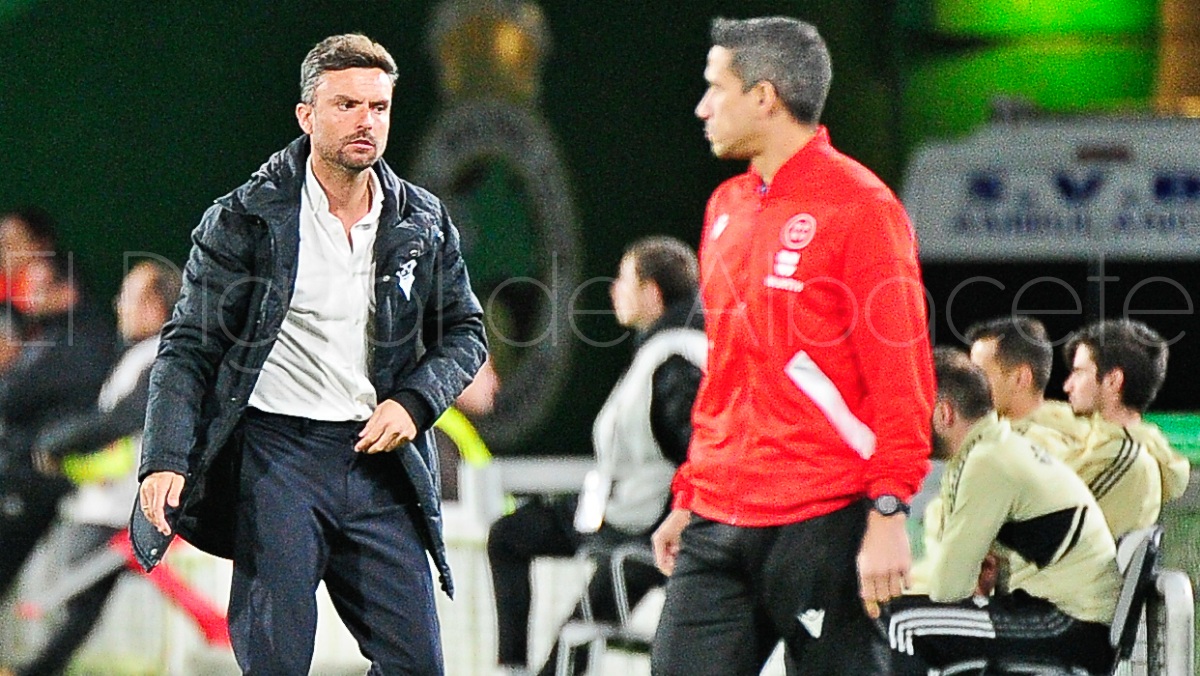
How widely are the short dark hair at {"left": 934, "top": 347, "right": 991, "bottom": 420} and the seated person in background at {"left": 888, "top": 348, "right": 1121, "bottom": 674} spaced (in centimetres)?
36

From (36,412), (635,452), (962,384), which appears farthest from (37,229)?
(962,384)

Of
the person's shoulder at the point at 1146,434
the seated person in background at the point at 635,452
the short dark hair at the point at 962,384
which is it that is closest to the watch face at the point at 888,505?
the short dark hair at the point at 962,384

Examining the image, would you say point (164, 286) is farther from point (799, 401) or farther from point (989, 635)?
point (799, 401)

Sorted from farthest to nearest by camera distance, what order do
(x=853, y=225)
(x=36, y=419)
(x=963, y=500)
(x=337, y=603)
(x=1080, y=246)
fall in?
(x=1080, y=246) < (x=36, y=419) < (x=963, y=500) < (x=337, y=603) < (x=853, y=225)

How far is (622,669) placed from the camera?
7035 millimetres

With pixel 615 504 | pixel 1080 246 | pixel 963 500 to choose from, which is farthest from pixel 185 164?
pixel 963 500

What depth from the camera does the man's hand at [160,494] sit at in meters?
4.45

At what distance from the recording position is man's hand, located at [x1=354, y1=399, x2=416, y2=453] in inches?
179

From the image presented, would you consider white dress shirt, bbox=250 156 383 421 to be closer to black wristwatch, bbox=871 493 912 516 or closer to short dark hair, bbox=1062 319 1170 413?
black wristwatch, bbox=871 493 912 516

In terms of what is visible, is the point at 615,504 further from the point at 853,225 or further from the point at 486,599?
the point at 853,225

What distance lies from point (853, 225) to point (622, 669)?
118 inches

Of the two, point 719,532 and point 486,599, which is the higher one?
point 719,532

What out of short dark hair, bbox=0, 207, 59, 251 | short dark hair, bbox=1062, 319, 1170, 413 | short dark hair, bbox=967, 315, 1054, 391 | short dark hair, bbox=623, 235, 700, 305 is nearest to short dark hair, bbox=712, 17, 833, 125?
short dark hair, bbox=967, 315, 1054, 391

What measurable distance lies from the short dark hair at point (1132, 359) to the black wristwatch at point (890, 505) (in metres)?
2.08
